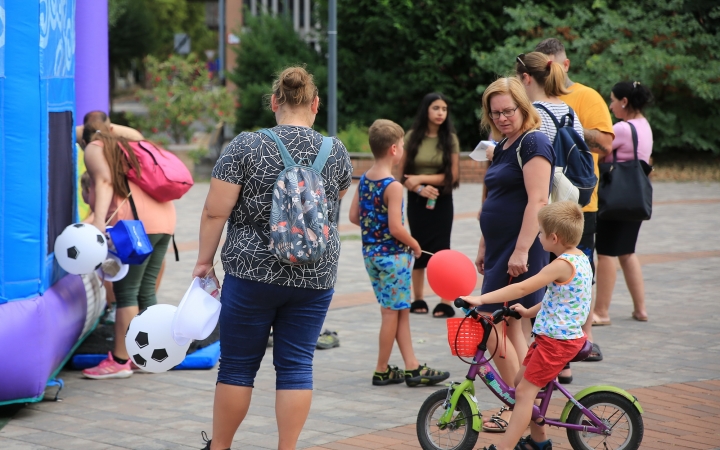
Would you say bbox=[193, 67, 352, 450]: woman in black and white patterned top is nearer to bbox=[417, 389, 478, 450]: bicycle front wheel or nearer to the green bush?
bbox=[417, 389, 478, 450]: bicycle front wheel

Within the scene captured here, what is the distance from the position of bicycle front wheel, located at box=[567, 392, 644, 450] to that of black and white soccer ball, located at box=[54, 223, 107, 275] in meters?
2.88

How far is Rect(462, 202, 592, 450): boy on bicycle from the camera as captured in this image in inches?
159

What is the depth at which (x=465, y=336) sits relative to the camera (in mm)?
4238

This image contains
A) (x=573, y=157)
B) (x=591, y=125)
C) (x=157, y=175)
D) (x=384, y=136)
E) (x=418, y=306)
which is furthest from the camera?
(x=418, y=306)

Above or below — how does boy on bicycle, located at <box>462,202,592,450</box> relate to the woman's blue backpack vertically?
below

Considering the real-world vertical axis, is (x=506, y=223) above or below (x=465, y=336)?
above

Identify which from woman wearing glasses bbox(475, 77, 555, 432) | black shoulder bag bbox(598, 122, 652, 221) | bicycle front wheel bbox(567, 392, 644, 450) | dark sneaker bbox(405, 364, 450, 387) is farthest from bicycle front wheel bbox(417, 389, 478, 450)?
black shoulder bag bbox(598, 122, 652, 221)

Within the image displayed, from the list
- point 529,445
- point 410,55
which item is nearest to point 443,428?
point 529,445

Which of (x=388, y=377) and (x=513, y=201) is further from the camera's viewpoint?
(x=388, y=377)

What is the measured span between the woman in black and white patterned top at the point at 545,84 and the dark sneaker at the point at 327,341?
7.80 ft

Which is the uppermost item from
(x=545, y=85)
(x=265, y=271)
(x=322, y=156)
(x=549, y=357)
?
(x=545, y=85)

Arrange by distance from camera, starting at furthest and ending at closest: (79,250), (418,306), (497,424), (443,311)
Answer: (418,306)
(443,311)
(79,250)
(497,424)

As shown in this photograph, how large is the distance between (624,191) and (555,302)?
2907 mm

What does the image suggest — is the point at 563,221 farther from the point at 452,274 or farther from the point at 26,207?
the point at 26,207
